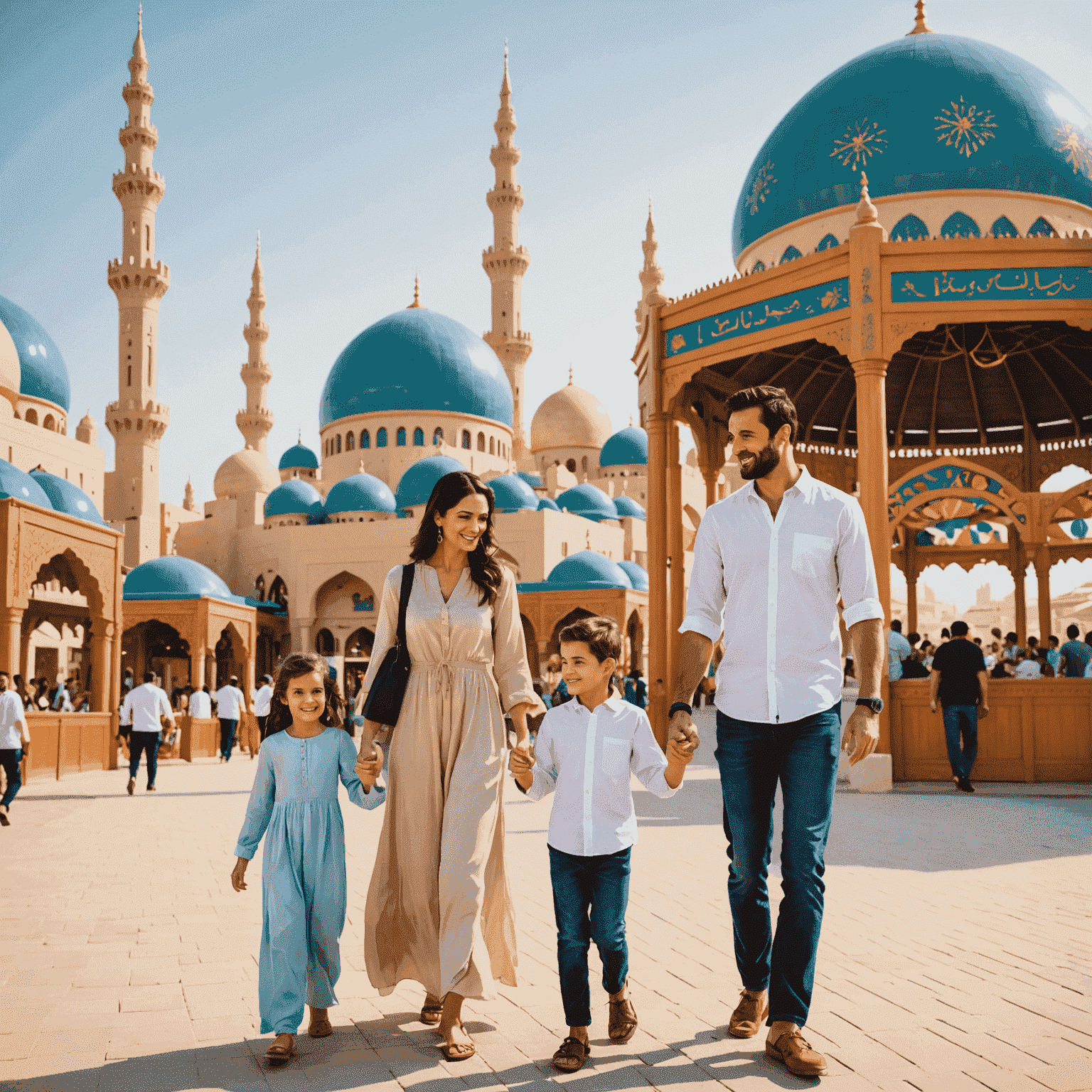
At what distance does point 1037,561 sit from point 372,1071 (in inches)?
541

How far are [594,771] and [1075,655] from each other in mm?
8907

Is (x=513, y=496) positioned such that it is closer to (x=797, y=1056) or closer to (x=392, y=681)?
(x=392, y=681)

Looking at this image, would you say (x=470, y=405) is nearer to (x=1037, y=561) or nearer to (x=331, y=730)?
(x=1037, y=561)

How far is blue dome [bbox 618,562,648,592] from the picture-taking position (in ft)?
99.0

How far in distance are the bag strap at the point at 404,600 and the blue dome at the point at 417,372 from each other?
1312 inches

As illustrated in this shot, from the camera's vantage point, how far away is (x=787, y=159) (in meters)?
11.2

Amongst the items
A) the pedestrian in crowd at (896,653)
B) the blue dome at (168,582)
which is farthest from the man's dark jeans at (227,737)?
the pedestrian in crowd at (896,653)

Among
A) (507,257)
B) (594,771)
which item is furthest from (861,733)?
(507,257)

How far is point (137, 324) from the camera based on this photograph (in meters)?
31.0

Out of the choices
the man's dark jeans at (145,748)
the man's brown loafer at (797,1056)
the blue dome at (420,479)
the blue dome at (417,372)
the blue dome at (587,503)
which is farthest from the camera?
the blue dome at (417,372)

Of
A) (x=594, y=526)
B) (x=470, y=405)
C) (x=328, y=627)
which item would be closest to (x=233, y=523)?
(x=328, y=627)

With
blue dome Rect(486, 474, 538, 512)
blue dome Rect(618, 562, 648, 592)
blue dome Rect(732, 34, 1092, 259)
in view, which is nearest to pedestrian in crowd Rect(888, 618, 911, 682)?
blue dome Rect(732, 34, 1092, 259)

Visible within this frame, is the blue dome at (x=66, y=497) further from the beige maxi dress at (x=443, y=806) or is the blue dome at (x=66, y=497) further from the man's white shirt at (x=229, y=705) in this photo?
the beige maxi dress at (x=443, y=806)

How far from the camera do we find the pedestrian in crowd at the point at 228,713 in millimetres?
15141
